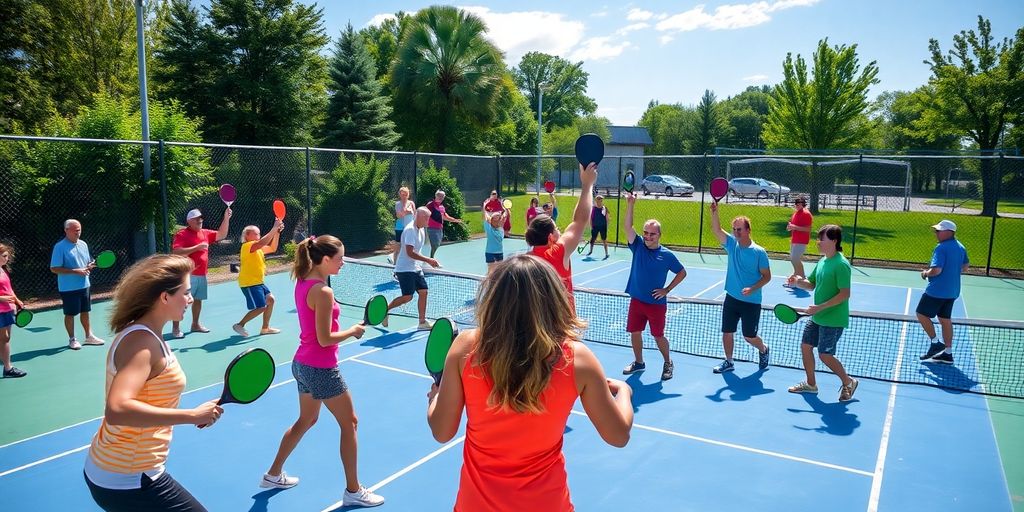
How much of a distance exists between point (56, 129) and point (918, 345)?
712 inches

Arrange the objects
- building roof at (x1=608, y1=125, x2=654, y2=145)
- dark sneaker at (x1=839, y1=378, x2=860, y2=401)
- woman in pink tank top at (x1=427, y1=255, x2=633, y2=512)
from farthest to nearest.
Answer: building roof at (x1=608, y1=125, x2=654, y2=145)
dark sneaker at (x1=839, y1=378, x2=860, y2=401)
woman in pink tank top at (x1=427, y1=255, x2=633, y2=512)

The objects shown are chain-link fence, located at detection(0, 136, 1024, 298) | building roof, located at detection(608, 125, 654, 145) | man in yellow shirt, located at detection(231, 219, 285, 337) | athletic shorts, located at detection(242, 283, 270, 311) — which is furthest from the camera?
building roof, located at detection(608, 125, 654, 145)

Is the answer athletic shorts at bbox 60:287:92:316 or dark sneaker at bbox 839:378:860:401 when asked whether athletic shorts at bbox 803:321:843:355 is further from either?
athletic shorts at bbox 60:287:92:316

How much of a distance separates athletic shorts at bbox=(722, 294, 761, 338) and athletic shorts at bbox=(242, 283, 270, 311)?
7425 mm

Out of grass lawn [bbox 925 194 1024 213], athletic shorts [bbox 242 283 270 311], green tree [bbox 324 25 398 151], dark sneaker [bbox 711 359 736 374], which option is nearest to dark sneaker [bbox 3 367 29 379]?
athletic shorts [bbox 242 283 270 311]

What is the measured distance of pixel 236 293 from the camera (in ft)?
48.6

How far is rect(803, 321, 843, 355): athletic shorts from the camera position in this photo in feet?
26.0

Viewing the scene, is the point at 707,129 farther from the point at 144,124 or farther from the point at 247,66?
the point at 144,124

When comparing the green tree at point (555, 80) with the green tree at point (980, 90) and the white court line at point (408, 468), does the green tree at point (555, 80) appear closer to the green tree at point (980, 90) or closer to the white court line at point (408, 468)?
the green tree at point (980, 90)

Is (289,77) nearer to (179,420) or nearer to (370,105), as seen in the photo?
(370,105)

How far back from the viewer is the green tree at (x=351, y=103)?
29.2 metres

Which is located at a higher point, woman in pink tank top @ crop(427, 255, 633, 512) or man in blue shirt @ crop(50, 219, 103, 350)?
woman in pink tank top @ crop(427, 255, 633, 512)

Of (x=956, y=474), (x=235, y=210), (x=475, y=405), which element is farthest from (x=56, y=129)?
(x=956, y=474)

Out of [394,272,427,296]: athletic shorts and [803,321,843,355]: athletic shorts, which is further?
[394,272,427,296]: athletic shorts
